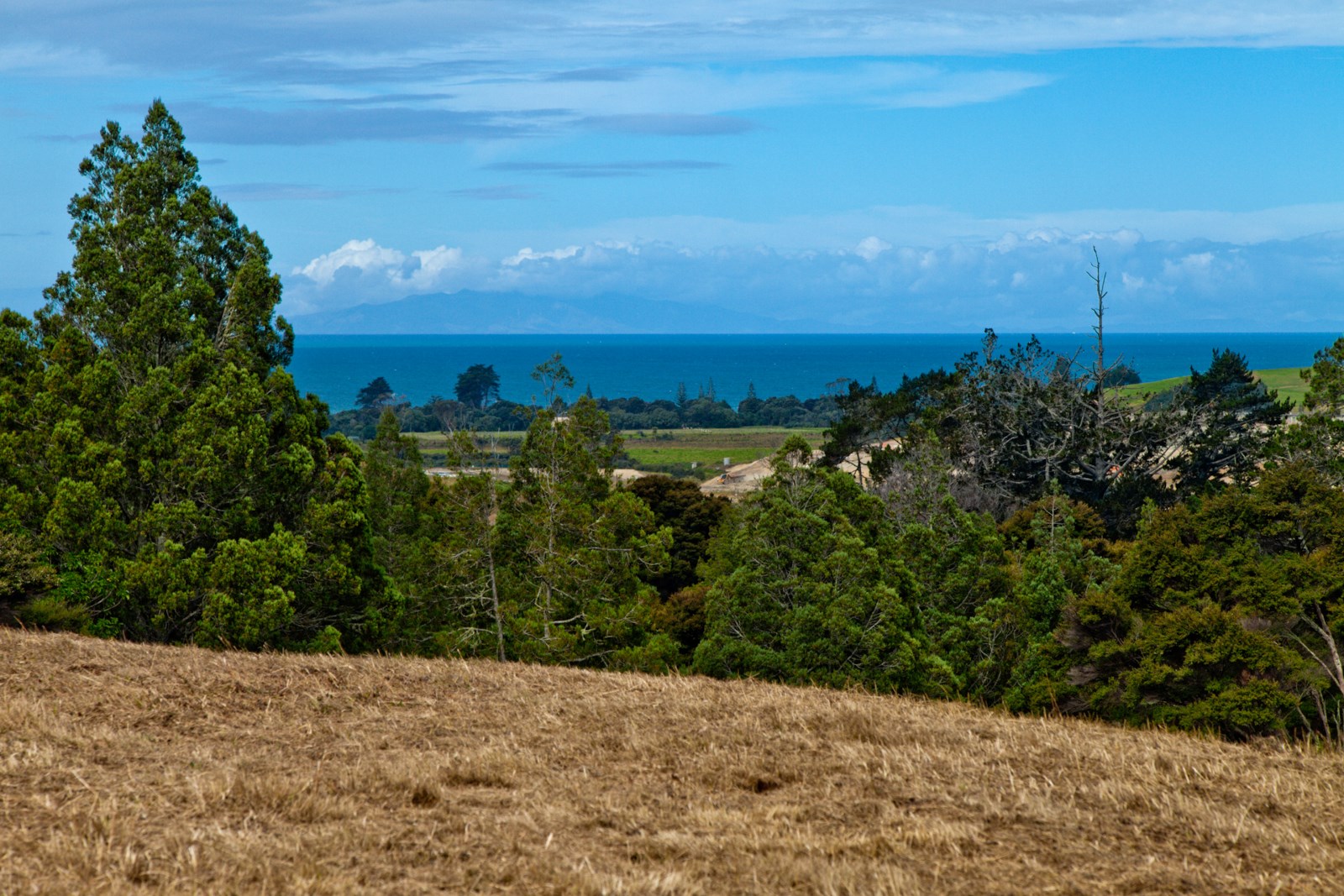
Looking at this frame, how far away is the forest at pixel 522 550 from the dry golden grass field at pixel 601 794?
376 cm

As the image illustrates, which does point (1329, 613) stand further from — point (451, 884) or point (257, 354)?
point (257, 354)

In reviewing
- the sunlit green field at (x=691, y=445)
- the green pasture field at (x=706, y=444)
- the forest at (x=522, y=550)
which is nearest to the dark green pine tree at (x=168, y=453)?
the forest at (x=522, y=550)

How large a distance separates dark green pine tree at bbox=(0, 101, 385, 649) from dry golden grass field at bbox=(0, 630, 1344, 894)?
29.0 feet

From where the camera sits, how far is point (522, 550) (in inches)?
1180

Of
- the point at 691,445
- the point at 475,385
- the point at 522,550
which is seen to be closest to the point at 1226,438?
the point at 522,550

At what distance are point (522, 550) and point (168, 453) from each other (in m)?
10.1

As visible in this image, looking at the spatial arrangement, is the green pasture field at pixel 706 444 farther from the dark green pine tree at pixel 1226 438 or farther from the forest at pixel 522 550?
the forest at pixel 522 550

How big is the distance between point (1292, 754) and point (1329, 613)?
719cm

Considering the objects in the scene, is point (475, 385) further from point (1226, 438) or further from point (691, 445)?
point (1226, 438)

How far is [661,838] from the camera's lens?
734 centimetres

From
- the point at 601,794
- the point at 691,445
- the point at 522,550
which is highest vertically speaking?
the point at 601,794

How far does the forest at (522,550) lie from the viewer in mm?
16750

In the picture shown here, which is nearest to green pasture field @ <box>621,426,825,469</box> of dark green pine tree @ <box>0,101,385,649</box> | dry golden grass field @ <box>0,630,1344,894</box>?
dark green pine tree @ <box>0,101,385,649</box>

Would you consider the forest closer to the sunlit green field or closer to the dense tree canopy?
the sunlit green field
